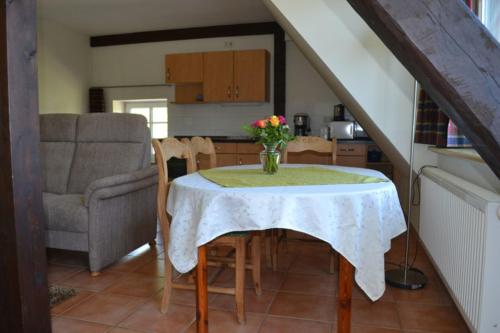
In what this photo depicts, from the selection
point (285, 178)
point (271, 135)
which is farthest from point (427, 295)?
point (271, 135)

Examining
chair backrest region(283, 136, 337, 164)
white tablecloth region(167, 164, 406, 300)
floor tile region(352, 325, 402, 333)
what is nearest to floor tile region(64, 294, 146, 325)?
white tablecloth region(167, 164, 406, 300)

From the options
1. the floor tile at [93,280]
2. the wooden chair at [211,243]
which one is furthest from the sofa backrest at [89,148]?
the wooden chair at [211,243]

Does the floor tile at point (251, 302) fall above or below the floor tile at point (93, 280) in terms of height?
above

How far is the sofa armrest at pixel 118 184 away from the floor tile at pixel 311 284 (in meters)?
1.28

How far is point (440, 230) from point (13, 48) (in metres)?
2.25

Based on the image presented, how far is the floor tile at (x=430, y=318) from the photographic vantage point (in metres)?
1.97

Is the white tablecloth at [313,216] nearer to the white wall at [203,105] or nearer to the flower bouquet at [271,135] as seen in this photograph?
the flower bouquet at [271,135]

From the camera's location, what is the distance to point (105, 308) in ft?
7.20

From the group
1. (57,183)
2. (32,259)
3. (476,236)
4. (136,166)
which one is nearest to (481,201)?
(476,236)

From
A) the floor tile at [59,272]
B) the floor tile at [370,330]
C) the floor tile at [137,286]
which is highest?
the floor tile at [370,330]

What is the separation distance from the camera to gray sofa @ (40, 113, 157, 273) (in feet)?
8.73

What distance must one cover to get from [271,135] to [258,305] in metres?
0.96

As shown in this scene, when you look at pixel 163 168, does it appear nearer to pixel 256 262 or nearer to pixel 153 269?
pixel 256 262

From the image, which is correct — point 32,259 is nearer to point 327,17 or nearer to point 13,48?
point 13,48
